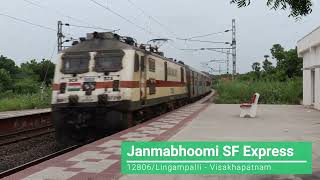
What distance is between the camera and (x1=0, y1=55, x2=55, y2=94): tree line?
5003 centimetres

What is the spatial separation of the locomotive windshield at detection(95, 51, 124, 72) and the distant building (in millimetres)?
12294

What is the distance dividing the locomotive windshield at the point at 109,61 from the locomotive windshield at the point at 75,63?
35 centimetres

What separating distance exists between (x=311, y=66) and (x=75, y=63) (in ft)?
48.9

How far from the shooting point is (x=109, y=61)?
1487 cm

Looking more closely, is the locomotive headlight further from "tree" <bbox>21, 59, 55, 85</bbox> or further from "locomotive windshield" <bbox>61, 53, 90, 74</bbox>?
"tree" <bbox>21, 59, 55, 85</bbox>

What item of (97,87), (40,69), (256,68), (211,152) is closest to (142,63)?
(97,87)

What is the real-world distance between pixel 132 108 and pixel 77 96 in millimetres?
1697

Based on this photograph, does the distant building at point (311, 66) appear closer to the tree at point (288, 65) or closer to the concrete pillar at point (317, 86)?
the concrete pillar at point (317, 86)

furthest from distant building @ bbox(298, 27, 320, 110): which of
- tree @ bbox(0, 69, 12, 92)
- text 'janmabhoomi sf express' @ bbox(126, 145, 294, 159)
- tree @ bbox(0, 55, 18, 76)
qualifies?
tree @ bbox(0, 55, 18, 76)

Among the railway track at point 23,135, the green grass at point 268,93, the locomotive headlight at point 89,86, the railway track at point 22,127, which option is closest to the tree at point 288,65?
the green grass at point 268,93

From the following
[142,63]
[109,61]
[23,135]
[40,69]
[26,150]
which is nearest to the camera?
[26,150]

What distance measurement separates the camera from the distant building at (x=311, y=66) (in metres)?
25.0

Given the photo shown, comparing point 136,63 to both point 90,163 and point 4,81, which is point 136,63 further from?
point 4,81

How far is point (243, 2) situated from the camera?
5.29 metres
